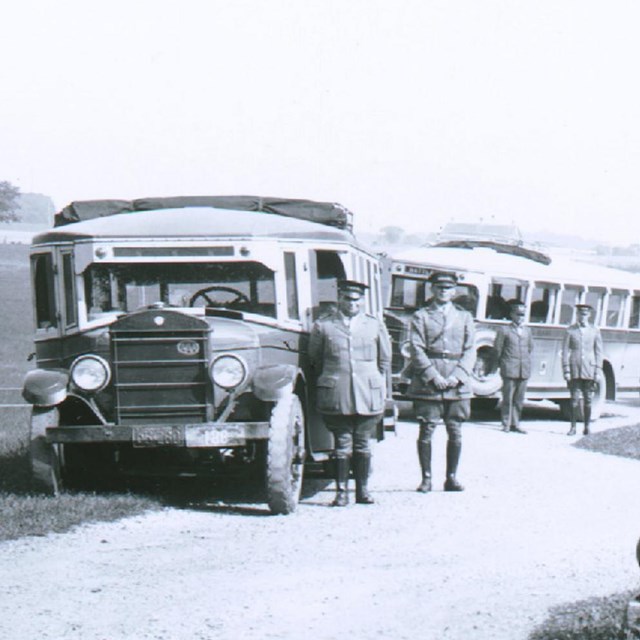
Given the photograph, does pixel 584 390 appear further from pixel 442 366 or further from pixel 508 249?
pixel 442 366

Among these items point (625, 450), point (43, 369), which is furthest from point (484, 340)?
point (43, 369)

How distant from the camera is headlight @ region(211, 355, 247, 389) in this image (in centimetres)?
979

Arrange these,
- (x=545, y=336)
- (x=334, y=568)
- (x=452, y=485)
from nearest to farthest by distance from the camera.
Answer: (x=334, y=568)
(x=452, y=485)
(x=545, y=336)

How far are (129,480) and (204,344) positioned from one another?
2.29 m

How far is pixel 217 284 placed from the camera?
420 inches

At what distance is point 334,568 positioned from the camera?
740 cm

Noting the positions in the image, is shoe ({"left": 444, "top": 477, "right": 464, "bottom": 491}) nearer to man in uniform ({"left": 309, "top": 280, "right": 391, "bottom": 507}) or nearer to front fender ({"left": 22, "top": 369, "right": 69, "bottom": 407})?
man in uniform ({"left": 309, "top": 280, "right": 391, "bottom": 507})

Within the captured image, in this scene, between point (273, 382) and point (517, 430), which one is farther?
point (517, 430)

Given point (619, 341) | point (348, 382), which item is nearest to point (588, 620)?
point (348, 382)

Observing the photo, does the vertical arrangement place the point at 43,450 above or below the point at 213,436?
below

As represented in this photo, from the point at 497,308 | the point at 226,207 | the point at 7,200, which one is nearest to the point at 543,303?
the point at 497,308

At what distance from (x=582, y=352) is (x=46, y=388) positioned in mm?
10079

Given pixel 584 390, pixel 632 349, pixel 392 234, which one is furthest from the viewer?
pixel 392 234

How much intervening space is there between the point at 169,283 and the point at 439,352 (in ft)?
8.05
